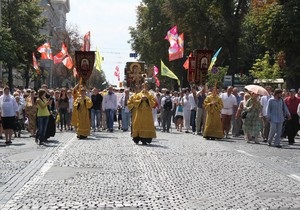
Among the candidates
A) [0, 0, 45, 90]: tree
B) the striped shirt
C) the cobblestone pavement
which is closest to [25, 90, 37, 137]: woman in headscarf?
the cobblestone pavement

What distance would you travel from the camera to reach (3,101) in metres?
20.7

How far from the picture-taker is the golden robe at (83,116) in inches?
894

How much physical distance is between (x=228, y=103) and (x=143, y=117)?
6.02m

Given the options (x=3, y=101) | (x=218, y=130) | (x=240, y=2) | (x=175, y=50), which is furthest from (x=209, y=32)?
(x=3, y=101)

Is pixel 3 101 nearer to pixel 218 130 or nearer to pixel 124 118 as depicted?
pixel 218 130

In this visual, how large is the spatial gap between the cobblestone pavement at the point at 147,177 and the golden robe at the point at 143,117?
40 centimetres

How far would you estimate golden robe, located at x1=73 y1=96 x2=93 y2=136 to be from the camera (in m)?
22.7

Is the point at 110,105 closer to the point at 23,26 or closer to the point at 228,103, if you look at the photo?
the point at 228,103

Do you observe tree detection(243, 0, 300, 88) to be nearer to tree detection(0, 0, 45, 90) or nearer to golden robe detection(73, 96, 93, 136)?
tree detection(0, 0, 45, 90)

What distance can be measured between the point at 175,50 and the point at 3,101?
17.3 metres

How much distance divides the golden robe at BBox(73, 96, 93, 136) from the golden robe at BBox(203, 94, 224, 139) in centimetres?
406

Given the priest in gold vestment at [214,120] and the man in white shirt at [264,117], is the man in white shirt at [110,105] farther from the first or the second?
the man in white shirt at [264,117]

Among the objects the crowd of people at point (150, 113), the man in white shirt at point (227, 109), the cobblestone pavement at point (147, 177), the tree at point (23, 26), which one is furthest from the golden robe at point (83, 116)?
the tree at point (23, 26)

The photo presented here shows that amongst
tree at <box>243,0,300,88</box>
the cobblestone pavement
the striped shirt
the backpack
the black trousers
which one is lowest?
the cobblestone pavement
